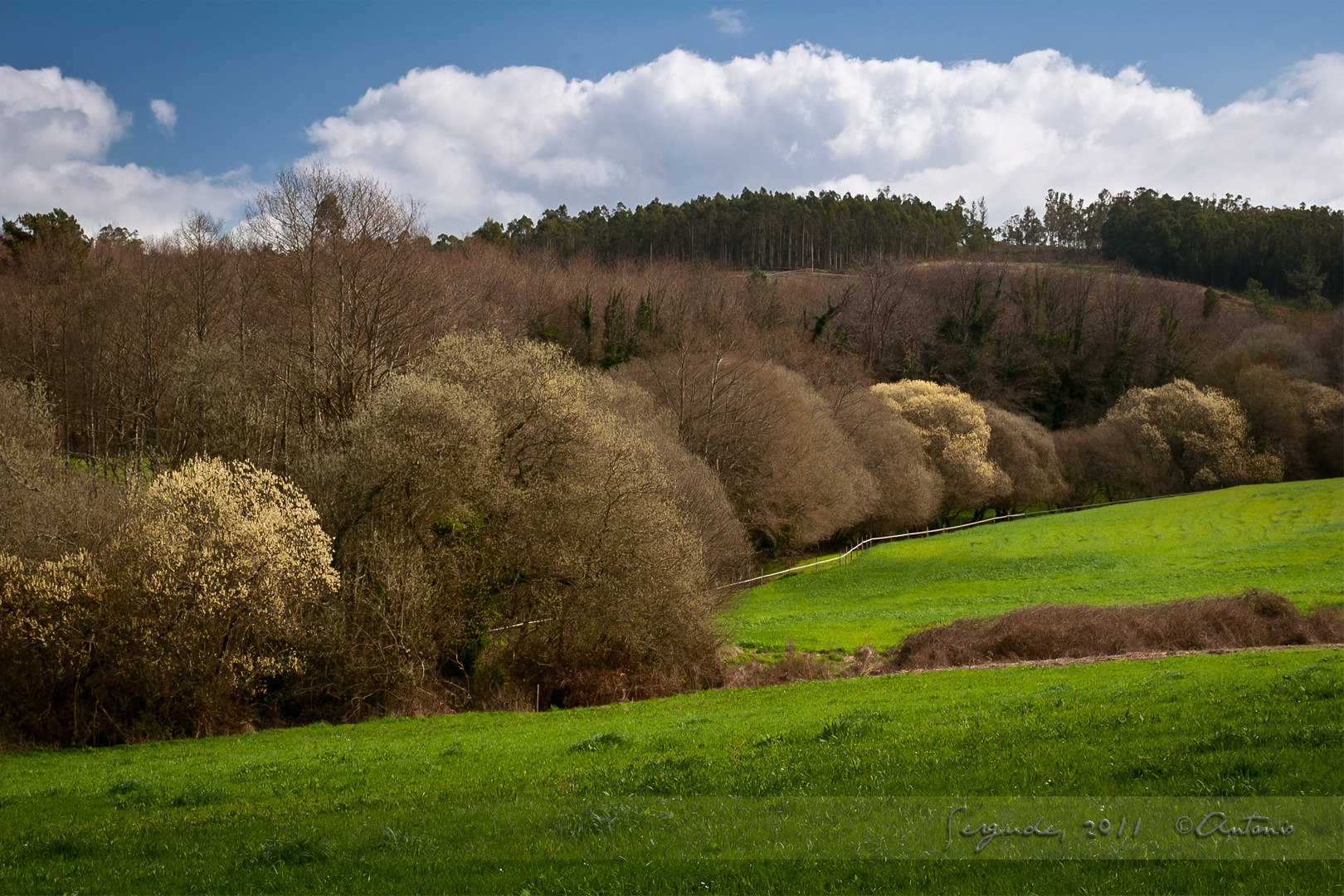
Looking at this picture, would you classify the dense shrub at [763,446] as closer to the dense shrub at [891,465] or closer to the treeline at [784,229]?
the dense shrub at [891,465]

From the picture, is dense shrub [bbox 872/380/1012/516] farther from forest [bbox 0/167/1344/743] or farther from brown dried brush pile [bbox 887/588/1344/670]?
brown dried brush pile [bbox 887/588/1344/670]

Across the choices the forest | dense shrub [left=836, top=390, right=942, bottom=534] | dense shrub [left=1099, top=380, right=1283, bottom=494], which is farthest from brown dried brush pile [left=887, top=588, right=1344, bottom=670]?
dense shrub [left=1099, top=380, right=1283, bottom=494]

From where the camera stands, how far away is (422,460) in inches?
1061

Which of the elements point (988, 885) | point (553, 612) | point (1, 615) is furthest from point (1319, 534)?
point (1, 615)

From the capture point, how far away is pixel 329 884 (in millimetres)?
7355

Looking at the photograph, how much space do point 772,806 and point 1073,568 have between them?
41.0m

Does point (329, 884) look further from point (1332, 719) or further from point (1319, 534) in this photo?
point (1319, 534)

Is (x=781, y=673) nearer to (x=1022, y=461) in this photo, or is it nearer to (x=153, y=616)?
(x=153, y=616)

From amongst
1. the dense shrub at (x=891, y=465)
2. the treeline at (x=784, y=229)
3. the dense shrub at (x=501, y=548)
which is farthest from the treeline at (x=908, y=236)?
the dense shrub at (x=501, y=548)

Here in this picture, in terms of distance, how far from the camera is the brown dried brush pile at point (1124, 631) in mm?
24750

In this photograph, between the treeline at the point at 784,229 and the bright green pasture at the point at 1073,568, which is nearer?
the bright green pasture at the point at 1073,568

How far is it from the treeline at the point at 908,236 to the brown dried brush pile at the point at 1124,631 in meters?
105

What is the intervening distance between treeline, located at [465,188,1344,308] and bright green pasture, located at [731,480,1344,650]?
3423 inches

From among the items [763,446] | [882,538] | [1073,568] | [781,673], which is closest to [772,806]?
[781,673]
